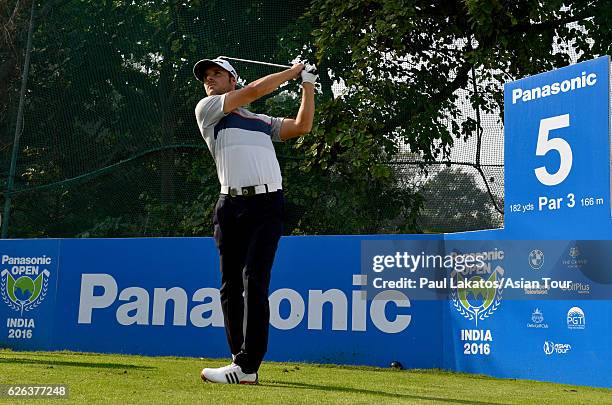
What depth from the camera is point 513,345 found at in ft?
25.1

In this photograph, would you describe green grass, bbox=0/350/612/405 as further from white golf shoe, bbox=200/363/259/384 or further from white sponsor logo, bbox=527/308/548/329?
white sponsor logo, bbox=527/308/548/329

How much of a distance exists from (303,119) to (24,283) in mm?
5349

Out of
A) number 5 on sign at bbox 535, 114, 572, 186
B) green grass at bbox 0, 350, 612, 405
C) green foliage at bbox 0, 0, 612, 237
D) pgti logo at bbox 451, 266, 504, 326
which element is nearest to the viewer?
green grass at bbox 0, 350, 612, 405

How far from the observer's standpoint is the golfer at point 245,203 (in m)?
5.54

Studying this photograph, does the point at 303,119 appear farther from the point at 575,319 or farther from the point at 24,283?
the point at 24,283

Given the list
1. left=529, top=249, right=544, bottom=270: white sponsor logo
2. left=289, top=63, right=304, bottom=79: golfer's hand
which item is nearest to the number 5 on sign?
left=529, top=249, right=544, bottom=270: white sponsor logo

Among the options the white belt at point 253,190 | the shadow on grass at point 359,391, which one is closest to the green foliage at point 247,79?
the shadow on grass at point 359,391

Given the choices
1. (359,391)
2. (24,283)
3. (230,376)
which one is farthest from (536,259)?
(24,283)

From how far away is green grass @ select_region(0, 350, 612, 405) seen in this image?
4824mm

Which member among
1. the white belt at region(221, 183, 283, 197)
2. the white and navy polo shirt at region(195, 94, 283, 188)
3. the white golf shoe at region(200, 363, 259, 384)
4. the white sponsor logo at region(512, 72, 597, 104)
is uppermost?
the white sponsor logo at region(512, 72, 597, 104)

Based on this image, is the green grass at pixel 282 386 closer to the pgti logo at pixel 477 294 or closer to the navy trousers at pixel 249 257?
the navy trousers at pixel 249 257

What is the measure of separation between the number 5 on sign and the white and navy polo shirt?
253 cm

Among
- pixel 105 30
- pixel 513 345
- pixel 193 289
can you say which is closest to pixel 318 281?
pixel 193 289

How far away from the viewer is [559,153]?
735 centimetres
